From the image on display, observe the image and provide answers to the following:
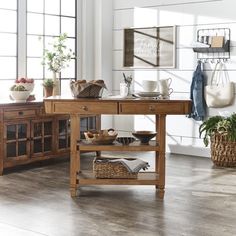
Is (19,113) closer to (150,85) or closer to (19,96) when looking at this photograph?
(19,96)

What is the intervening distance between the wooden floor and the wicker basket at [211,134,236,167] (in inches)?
14.6

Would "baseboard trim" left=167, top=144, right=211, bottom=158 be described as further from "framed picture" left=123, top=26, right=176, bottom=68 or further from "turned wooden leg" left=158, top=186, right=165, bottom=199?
"turned wooden leg" left=158, top=186, right=165, bottom=199

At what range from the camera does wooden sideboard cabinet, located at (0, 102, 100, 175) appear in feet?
18.1

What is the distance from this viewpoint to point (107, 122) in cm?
770

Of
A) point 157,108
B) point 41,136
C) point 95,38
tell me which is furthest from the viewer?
point 95,38

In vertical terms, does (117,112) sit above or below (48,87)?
below

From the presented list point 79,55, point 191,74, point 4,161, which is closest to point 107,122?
point 79,55

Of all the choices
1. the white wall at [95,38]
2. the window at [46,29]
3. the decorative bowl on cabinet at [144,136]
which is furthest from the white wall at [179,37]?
the decorative bowl on cabinet at [144,136]

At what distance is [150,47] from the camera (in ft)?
23.8

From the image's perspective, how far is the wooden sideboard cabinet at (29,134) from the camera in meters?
5.53

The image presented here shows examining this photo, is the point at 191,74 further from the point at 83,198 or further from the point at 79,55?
the point at 83,198

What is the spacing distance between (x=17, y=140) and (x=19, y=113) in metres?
0.30

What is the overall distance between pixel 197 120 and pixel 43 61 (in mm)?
2189

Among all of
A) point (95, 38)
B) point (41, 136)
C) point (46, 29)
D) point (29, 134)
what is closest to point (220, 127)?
point (41, 136)
